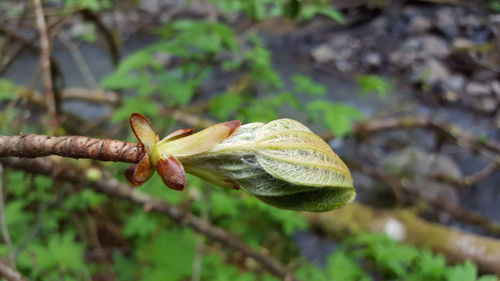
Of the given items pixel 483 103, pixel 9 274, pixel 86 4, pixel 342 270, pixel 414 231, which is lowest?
pixel 483 103

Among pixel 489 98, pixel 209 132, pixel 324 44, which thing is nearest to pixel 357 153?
pixel 489 98

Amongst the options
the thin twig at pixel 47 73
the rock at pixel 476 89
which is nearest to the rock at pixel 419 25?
the rock at pixel 476 89

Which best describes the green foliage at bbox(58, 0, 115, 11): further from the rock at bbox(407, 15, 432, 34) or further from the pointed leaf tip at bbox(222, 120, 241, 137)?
the rock at bbox(407, 15, 432, 34)

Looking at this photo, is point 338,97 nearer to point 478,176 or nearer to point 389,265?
point 478,176

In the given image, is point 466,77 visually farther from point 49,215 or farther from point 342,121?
point 49,215

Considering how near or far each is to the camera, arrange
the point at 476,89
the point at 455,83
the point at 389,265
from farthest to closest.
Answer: the point at 455,83
the point at 476,89
the point at 389,265

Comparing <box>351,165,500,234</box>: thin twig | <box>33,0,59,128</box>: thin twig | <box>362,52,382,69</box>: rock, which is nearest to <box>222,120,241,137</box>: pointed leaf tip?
<box>33,0,59,128</box>: thin twig

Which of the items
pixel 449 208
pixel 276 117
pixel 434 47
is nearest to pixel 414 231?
pixel 449 208

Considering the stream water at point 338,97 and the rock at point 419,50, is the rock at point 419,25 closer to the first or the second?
the rock at point 419,50
